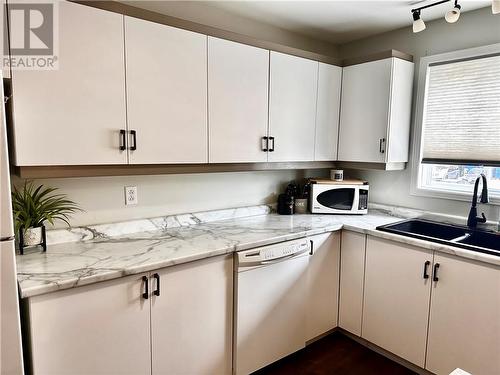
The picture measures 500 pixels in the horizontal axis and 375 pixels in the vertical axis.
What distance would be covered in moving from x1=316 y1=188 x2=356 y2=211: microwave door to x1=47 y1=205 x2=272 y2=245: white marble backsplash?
1.61 ft

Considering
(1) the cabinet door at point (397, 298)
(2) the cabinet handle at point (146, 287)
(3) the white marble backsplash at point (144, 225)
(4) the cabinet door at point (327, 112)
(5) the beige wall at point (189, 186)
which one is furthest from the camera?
(4) the cabinet door at point (327, 112)

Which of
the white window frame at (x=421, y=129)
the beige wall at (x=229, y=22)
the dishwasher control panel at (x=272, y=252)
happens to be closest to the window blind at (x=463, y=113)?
the white window frame at (x=421, y=129)

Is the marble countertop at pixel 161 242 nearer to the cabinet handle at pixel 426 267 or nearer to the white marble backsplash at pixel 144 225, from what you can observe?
the white marble backsplash at pixel 144 225

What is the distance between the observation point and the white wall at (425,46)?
234 cm

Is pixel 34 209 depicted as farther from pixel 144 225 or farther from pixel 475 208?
pixel 475 208

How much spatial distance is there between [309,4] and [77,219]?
6.67ft

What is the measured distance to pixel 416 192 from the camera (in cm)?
274

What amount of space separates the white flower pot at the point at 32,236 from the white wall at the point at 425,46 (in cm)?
256

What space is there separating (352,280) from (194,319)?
4.06 ft

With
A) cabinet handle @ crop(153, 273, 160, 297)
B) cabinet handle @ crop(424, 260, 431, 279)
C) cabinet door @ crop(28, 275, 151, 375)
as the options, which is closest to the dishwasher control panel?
cabinet handle @ crop(153, 273, 160, 297)

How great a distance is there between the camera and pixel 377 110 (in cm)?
260

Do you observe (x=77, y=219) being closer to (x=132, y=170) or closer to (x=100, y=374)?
(x=132, y=170)

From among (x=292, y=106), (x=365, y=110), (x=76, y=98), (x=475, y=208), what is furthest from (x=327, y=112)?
(x=76, y=98)

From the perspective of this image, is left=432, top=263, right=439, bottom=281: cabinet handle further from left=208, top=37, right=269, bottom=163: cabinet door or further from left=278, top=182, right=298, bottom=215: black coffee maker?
left=208, top=37, right=269, bottom=163: cabinet door
